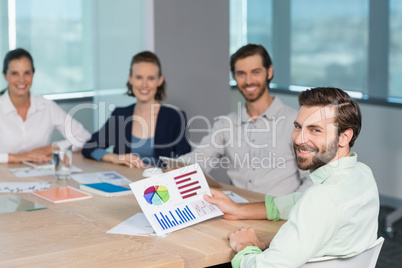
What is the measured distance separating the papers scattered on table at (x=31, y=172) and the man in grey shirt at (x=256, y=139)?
0.59 metres

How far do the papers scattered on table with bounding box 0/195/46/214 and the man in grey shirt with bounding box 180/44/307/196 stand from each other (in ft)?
3.24

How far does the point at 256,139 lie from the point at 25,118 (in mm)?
1449

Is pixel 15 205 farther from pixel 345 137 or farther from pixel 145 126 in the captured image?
pixel 345 137

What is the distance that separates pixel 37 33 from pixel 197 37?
1.52 m

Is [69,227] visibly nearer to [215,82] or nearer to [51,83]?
[215,82]

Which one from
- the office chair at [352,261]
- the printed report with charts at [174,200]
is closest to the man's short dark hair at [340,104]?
the office chair at [352,261]

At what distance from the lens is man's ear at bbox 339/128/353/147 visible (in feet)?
6.51

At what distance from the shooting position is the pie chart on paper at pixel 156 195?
2.32 meters

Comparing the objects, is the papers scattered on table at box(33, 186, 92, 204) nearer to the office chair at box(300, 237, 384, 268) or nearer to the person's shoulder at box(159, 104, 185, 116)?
the person's shoulder at box(159, 104, 185, 116)

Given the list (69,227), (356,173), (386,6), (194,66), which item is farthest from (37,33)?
(356,173)

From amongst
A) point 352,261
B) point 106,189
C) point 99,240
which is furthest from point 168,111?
point 352,261

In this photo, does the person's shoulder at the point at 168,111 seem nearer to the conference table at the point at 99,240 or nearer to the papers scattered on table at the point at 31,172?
the papers scattered on table at the point at 31,172

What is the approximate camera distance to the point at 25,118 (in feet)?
12.9

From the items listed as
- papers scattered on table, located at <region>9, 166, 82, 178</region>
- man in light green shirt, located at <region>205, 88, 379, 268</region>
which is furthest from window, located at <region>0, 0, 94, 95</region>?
man in light green shirt, located at <region>205, 88, 379, 268</region>
